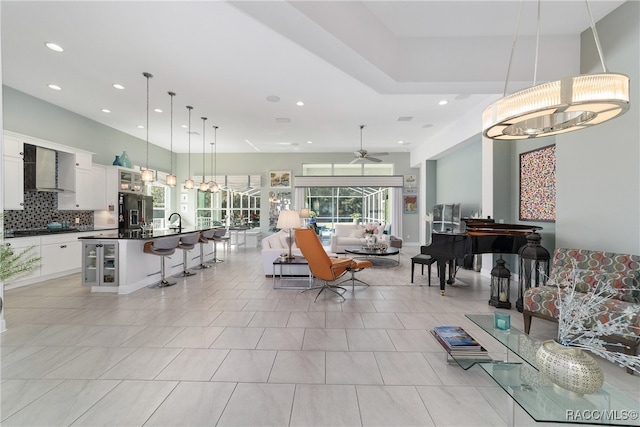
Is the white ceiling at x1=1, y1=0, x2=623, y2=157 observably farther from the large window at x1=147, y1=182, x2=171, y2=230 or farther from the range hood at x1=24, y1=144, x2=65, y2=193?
the large window at x1=147, y1=182, x2=171, y2=230

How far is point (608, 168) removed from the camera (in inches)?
123

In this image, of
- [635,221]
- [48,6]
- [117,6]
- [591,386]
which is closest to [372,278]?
[635,221]

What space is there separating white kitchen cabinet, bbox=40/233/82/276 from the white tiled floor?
36.1 inches

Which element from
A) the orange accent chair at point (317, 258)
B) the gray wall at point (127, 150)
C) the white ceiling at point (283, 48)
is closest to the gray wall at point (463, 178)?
the white ceiling at point (283, 48)

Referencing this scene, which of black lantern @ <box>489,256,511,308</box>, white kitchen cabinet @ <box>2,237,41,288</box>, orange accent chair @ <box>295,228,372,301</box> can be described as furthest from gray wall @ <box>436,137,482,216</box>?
white kitchen cabinet @ <box>2,237,41,288</box>

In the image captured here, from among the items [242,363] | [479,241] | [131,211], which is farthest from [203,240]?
[479,241]

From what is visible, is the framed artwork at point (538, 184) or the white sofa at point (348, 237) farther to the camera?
the white sofa at point (348, 237)

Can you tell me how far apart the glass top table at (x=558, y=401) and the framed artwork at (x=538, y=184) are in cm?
383

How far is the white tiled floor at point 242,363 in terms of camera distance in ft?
5.98

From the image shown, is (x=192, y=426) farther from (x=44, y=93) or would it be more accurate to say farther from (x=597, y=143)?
(x=44, y=93)

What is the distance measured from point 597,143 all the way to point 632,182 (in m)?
0.62

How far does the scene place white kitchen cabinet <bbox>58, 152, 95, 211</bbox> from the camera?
5.85 metres

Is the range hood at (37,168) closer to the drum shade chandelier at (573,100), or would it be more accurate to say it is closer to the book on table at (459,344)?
the book on table at (459,344)

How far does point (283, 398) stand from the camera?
6.42 feet
